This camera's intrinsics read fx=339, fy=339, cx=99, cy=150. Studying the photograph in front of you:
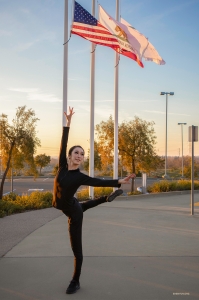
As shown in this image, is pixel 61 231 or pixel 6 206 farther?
pixel 6 206

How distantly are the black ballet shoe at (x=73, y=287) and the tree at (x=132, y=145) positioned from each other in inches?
483

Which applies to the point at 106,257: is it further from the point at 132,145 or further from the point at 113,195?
the point at 132,145

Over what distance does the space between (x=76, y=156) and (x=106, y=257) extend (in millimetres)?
2097

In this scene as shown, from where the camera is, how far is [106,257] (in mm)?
5402

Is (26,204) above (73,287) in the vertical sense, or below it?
above

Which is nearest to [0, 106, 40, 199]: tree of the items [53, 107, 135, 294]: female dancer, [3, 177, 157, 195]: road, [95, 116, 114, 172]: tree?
[95, 116, 114, 172]: tree

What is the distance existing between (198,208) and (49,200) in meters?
4.90

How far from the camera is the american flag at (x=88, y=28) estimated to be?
10.4 metres

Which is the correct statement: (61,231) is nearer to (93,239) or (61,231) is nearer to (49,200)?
(93,239)

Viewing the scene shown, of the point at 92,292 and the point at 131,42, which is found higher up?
the point at 131,42

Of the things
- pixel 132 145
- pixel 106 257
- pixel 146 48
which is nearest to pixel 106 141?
pixel 132 145

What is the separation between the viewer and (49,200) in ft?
37.6

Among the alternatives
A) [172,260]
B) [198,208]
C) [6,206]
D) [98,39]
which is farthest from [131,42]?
[172,260]

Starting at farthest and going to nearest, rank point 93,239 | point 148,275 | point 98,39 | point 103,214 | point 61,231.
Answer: point 98,39, point 103,214, point 61,231, point 93,239, point 148,275
